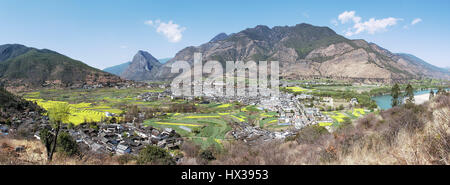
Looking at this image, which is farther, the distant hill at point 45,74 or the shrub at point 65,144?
the distant hill at point 45,74

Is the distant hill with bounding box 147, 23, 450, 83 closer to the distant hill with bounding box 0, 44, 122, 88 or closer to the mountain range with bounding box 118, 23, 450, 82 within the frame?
the mountain range with bounding box 118, 23, 450, 82

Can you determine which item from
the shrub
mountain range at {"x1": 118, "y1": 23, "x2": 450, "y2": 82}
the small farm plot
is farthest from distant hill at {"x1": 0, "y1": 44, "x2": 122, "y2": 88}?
the shrub

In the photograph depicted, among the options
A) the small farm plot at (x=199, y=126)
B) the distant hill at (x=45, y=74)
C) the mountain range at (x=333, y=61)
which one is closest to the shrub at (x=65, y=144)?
the small farm plot at (x=199, y=126)

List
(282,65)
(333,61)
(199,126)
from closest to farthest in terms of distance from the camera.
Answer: (199,126) → (333,61) → (282,65)

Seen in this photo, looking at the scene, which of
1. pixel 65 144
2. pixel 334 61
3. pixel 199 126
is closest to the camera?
pixel 65 144

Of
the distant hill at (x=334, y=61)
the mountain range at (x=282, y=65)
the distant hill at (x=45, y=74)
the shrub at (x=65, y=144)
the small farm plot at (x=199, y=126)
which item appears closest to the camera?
the shrub at (x=65, y=144)

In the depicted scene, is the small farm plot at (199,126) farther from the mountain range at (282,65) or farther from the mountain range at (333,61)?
the mountain range at (333,61)

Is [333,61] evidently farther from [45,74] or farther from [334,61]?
[45,74]

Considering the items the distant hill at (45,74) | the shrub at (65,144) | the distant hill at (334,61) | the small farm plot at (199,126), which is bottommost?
the small farm plot at (199,126)

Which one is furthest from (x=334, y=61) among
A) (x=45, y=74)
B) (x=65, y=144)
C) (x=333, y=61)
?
(x=45, y=74)
